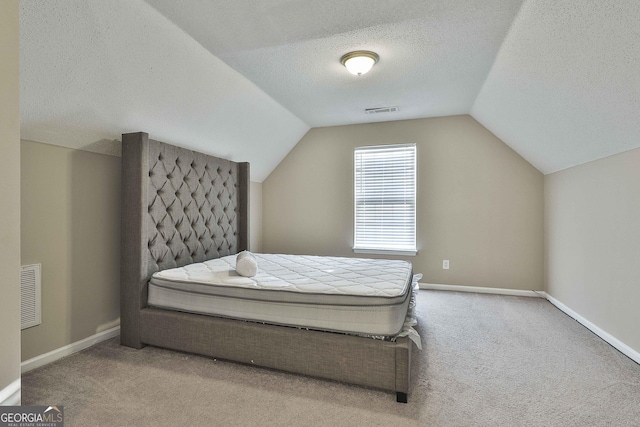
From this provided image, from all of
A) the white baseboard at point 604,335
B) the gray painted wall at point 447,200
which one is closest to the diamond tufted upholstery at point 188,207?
A: the gray painted wall at point 447,200

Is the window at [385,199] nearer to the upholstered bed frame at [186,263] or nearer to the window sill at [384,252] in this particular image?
the window sill at [384,252]

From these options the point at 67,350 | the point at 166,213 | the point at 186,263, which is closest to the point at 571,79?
the point at 166,213

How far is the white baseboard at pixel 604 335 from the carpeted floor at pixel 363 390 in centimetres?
5

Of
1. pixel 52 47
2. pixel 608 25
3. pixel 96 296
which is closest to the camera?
pixel 608 25

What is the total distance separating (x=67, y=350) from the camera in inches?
90.4

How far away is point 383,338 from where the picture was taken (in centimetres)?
186

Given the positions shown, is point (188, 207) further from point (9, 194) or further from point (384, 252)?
point (384, 252)

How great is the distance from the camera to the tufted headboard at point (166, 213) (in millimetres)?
2408

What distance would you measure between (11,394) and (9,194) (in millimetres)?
732

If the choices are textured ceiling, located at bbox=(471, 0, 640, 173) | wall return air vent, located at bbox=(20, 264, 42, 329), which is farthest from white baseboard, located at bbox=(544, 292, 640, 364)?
wall return air vent, located at bbox=(20, 264, 42, 329)

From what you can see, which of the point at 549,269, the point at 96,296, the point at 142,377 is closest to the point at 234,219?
the point at 96,296

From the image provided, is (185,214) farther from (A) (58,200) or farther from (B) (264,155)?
(B) (264,155)

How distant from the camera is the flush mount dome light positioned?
252 cm

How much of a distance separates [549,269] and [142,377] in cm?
422
